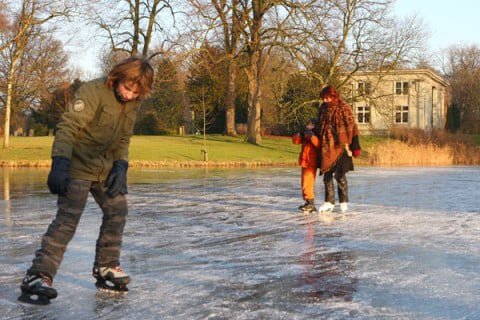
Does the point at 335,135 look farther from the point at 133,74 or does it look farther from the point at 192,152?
the point at 192,152

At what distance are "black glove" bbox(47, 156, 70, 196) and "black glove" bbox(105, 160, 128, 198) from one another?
44 cm

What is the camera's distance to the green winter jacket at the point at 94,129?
4048 millimetres

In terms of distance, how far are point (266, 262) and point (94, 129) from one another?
6.62 feet

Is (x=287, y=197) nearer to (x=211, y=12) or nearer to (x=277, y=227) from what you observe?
(x=277, y=227)

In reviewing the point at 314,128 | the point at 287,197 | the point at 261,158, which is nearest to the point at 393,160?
the point at 261,158

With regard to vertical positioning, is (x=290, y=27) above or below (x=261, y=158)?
above

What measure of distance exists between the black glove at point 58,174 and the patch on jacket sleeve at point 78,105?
0.36 meters

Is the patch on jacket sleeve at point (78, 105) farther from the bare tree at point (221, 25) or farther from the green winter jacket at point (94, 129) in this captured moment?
the bare tree at point (221, 25)

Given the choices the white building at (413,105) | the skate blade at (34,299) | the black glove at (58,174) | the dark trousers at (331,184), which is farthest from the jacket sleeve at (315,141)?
the white building at (413,105)

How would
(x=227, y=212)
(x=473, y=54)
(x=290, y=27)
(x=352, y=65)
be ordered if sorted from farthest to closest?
1. (x=473, y=54)
2. (x=352, y=65)
3. (x=290, y=27)
4. (x=227, y=212)

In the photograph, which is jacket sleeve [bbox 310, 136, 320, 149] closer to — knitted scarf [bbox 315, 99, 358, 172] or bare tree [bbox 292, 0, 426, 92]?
knitted scarf [bbox 315, 99, 358, 172]

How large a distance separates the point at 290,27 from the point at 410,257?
99.6 feet

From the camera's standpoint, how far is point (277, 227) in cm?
765

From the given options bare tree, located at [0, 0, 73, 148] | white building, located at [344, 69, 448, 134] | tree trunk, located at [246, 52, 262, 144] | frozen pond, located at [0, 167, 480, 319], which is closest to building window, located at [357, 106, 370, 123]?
white building, located at [344, 69, 448, 134]
